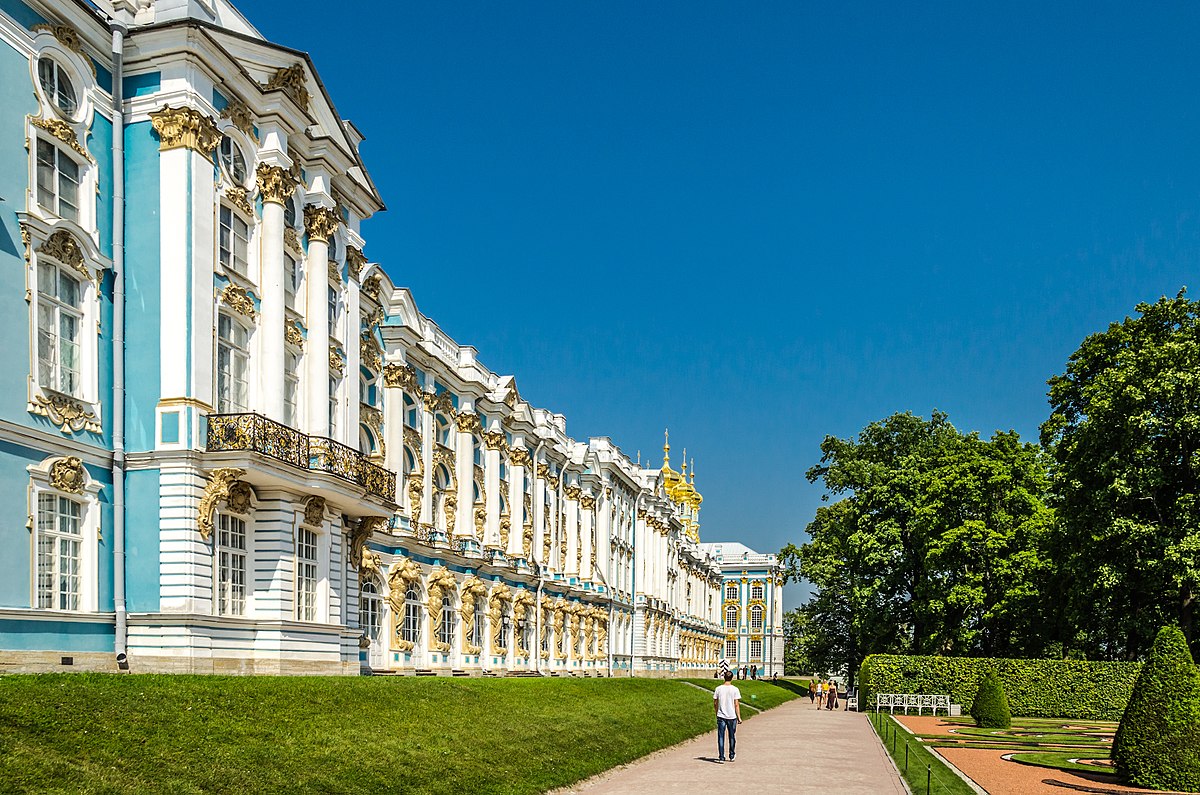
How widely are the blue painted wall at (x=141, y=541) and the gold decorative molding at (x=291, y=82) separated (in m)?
8.54

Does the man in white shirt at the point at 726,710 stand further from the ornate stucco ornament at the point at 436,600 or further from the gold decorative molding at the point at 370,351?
the ornate stucco ornament at the point at 436,600

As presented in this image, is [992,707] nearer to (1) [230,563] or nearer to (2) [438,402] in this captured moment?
(2) [438,402]

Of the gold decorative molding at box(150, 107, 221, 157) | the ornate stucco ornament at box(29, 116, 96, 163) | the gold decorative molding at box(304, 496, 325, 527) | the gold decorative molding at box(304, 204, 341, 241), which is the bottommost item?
the gold decorative molding at box(304, 496, 325, 527)

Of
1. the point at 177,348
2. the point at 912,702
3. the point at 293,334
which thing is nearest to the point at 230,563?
the point at 177,348

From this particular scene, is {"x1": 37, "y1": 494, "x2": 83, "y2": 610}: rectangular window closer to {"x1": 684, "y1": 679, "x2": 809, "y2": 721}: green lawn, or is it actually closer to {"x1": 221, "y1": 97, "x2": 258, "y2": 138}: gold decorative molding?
{"x1": 221, "y1": 97, "x2": 258, "y2": 138}: gold decorative molding

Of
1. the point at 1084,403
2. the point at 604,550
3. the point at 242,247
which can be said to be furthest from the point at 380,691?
the point at 604,550

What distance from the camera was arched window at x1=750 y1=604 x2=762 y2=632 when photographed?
4966 inches

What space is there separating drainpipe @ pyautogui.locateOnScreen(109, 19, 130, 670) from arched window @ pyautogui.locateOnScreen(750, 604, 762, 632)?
109489 millimetres

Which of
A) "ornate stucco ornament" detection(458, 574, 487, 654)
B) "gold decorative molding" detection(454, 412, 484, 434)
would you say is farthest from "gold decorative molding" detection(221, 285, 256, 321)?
"ornate stucco ornament" detection(458, 574, 487, 654)

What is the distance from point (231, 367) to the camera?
23.7 meters

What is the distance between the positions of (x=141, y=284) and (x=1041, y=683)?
3457 cm

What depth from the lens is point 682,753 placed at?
25906 mm

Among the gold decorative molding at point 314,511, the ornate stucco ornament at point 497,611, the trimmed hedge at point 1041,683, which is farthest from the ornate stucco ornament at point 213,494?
the trimmed hedge at point 1041,683

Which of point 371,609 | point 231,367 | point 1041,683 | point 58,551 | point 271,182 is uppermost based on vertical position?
point 271,182
